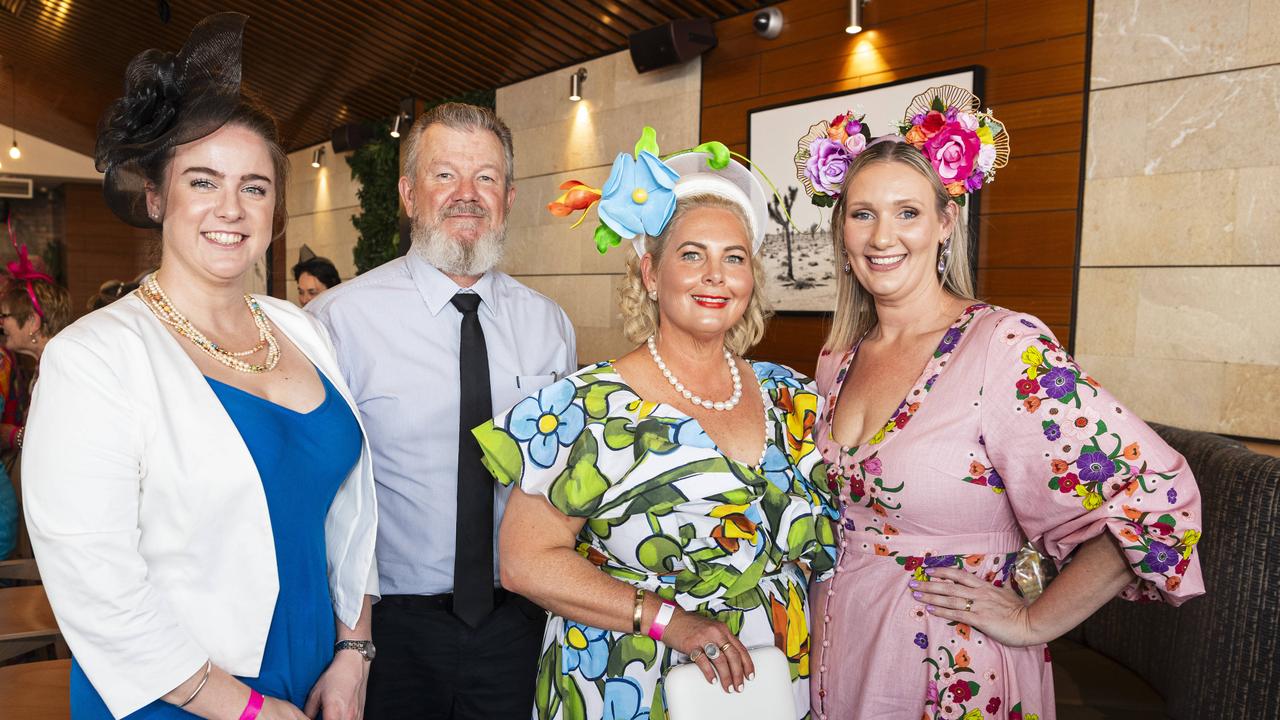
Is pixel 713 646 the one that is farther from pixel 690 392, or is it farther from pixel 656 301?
pixel 656 301

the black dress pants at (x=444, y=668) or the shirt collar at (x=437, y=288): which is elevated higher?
the shirt collar at (x=437, y=288)

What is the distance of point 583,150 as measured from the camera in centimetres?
726

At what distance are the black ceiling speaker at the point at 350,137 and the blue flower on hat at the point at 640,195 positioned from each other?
367 inches

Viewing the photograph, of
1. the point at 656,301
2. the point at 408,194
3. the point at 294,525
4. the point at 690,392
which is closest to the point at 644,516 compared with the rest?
the point at 690,392

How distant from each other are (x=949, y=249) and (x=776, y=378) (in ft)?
1.69

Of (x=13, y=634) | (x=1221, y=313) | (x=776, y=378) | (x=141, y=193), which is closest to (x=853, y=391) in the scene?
(x=776, y=378)

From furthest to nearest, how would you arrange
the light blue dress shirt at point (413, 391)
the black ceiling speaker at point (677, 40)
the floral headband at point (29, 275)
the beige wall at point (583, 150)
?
the beige wall at point (583, 150) < the black ceiling speaker at point (677, 40) < the floral headband at point (29, 275) < the light blue dress shirt at point (413, 391)

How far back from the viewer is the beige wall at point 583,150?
6473 mm

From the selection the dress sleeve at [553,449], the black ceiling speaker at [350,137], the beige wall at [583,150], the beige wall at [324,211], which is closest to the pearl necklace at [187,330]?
the dress sleeve at [553,449]

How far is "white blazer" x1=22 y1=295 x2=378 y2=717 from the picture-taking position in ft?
3.86

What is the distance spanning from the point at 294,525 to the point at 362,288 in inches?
30.7

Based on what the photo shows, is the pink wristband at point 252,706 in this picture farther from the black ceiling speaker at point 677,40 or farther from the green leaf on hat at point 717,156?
the black ceiling speaker at point 677,40

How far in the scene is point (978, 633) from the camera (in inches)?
64.1

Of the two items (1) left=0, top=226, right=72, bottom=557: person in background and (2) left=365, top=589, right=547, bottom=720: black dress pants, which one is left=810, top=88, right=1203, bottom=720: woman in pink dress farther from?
(1) left=0, top=226, right=72, bottom=557: person in background
